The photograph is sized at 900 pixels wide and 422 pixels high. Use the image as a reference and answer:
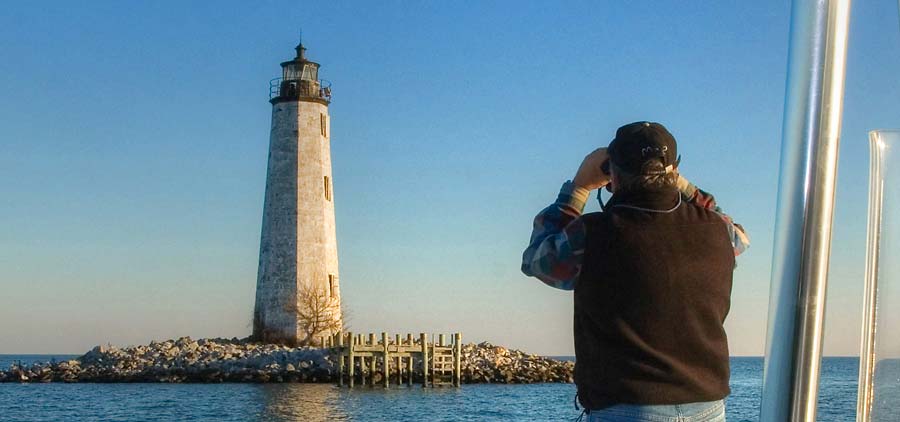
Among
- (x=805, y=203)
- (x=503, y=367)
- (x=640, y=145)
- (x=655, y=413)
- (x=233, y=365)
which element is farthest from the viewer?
(x=503, y=367)

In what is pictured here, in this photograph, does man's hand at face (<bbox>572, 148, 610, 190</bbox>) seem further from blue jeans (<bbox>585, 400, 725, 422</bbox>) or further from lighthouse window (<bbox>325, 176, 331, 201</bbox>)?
lighthouse window (<bbox>325, 176, 331, 201</bbox>)

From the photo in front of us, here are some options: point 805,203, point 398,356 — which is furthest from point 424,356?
point 805,203

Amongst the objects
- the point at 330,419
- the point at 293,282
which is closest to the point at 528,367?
the point at 293,282

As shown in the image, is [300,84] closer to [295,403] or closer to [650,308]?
[295,403]

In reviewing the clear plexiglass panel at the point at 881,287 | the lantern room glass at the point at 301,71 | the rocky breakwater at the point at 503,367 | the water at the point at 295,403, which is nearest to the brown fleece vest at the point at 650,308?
the clear plexiglass panel at the point at 881,287

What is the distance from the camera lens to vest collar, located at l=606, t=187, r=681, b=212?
198cm

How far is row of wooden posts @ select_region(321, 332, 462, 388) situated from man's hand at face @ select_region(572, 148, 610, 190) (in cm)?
3486

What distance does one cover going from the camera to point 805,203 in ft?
4.40

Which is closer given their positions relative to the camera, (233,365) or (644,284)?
(644,284)

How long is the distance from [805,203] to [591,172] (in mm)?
785

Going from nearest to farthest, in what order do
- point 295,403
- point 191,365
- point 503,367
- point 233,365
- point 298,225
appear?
1. point 295,403
2. point 298,225
3. point 233,365
4. point 191,365
5. point 503,367

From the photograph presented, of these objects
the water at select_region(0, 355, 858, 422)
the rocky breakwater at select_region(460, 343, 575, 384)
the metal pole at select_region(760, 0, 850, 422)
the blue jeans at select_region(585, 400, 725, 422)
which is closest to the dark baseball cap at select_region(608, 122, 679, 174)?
the blue jeans at select_region(585, 400, 725, 422)

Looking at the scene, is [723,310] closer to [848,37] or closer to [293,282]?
[848,37]

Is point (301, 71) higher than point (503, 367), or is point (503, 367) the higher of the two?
point (301, 71)
